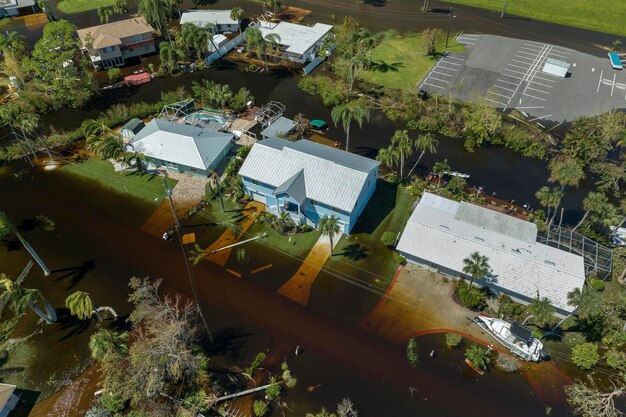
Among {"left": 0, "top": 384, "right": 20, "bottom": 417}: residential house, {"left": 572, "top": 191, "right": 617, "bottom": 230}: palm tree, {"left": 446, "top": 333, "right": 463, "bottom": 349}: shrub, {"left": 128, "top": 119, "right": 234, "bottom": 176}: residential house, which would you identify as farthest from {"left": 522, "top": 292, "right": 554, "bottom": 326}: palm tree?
{"left": 0, "top": 384, "right": 20, "bottom": 417}: residential house

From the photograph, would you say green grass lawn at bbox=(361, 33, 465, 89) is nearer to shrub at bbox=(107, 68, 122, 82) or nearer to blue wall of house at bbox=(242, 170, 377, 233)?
blue wall of house at bbox=(242, 170, 377, 233)

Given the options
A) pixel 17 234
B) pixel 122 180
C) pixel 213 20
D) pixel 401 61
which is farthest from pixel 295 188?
pixel 213 20

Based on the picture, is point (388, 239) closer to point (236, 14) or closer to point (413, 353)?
point (413, 353)

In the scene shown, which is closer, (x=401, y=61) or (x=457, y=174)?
(x=457, y=174)

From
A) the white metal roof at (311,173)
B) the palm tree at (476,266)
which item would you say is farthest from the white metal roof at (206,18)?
the palm tree at (476,266)

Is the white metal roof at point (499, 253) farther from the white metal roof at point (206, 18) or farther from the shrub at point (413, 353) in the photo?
the white metal roof at point (206, 18)

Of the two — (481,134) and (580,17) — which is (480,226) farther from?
(580,17)
